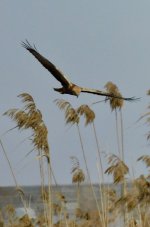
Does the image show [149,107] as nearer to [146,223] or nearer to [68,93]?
[68,93]

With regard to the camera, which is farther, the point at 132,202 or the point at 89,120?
the point at 89,120

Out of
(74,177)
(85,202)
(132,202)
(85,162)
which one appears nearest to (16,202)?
(85,202)

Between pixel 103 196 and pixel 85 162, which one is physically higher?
pixel 85 162

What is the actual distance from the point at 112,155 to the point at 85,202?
3.06 meters

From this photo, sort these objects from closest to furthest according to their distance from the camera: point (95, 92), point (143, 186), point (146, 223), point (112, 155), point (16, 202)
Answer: point (143, 186)
point (95, 92)
point (146, 223)
point (112, 155)
point (16, 202)

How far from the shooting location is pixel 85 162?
5945 mm

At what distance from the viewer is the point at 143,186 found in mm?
4020

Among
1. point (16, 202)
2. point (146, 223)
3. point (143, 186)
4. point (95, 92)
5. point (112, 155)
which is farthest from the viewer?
point (16, 202)

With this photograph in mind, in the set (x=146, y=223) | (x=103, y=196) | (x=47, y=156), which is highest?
(x=47, y=156)

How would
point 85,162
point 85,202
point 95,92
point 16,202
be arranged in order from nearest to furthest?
point 95,92
point 85,162
point 85,202
point 16,202

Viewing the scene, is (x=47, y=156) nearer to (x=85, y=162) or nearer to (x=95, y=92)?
(x=85, y=162)

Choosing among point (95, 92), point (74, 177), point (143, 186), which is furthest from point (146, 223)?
A: point (74, 177)

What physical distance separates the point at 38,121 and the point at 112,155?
2.90 ft

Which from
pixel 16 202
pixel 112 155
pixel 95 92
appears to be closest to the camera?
pixel 95 92
